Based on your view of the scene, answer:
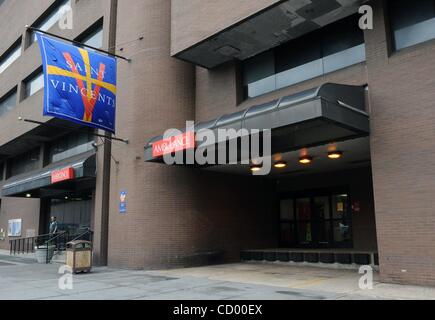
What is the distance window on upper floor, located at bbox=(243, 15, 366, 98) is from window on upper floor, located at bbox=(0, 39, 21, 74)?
20.9 metres

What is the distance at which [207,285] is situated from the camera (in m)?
11.0

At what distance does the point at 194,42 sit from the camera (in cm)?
1432

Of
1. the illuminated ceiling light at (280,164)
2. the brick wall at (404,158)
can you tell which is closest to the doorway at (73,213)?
the illuminated ceiling light at (280,164)

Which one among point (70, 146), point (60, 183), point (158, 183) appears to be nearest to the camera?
point (158, 183)

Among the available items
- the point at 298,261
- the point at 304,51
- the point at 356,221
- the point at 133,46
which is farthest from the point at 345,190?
the point at 133,46

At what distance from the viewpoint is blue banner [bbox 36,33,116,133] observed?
13.6 meters

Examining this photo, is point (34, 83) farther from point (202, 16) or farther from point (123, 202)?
point (202, 16)

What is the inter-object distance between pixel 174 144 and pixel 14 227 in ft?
64.4

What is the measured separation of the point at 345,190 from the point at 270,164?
12.2 feet

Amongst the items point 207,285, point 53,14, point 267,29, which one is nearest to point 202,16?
point 267,29

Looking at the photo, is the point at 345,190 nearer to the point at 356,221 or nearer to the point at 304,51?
the point at 356,221

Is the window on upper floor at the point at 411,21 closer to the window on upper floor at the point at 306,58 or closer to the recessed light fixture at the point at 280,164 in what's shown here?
the window on upper floor at the point at 306,58

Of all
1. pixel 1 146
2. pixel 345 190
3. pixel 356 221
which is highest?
pixel 1 146

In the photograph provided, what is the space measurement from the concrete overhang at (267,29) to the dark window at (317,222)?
715cm
